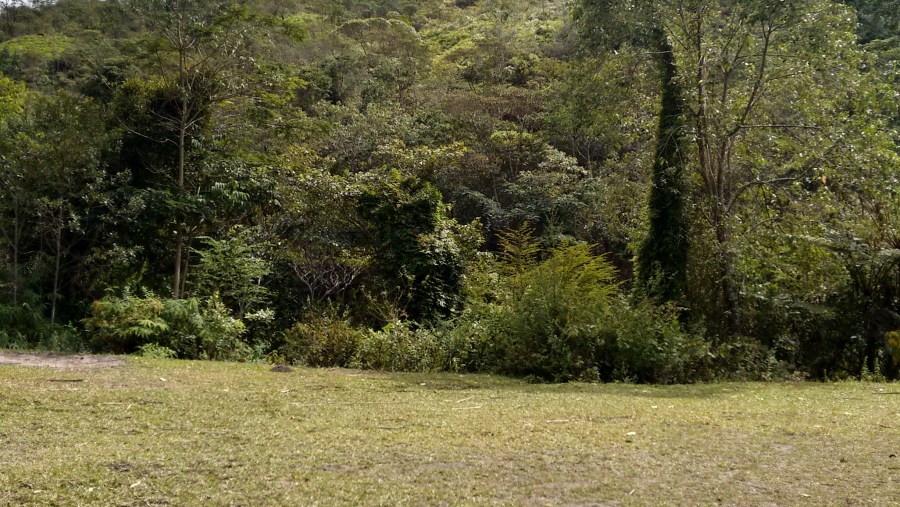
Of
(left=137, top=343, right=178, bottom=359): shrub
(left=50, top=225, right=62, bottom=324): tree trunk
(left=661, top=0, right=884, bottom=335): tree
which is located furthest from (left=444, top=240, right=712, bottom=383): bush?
(left=50, top=225, right=62, bottom=324): tree trunk

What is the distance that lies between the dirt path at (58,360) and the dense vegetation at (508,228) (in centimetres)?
94

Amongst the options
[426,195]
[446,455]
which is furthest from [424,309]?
[446,455]

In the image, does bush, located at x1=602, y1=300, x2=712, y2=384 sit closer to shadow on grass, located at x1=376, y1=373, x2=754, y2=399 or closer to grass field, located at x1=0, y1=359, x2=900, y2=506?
shadow on grass, located at x1=376, y1=373, x2=754, y2=399

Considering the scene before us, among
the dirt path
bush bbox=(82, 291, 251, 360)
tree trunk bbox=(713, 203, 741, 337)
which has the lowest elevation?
the dirt path

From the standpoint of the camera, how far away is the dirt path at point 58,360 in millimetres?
8789

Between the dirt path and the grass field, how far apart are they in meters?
0.60

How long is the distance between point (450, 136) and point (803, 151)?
16176 mm

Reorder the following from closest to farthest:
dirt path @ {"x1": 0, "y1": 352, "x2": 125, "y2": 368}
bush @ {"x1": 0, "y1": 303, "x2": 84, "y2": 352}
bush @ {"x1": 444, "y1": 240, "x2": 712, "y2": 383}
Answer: dirt path @ {"x1": 0, "y1": 352, "x2": 125, "y2": 368} < bush @ {"x1": 444, "y1": 240, "x2": 712, "y2": 383} < bush @ {"x1": 0, "y1": 303, "x2": 84, "y2": 352}

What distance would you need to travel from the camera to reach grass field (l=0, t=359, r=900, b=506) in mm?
3990

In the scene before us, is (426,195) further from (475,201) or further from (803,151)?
(475,201)

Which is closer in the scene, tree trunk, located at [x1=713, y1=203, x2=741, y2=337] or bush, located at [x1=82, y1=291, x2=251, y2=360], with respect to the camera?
bush, located at [x1=82, y1=291, x2=251, y2=360]

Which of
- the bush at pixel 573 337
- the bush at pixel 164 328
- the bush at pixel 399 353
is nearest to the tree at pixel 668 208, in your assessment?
the bush at pixel 573 337

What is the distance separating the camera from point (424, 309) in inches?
566

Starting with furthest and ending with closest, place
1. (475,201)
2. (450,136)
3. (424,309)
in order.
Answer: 1. (450,136)
2. (475,201)
3. (424,309)
